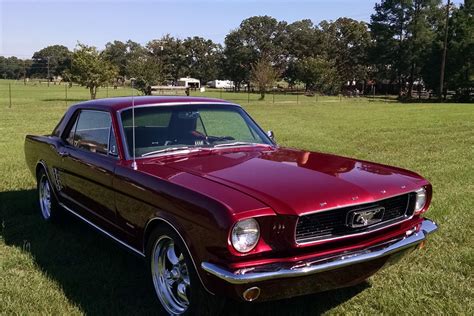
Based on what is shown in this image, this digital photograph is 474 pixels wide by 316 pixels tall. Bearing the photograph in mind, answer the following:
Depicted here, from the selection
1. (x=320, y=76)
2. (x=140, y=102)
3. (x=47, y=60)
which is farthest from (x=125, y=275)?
(x=47, y=60)

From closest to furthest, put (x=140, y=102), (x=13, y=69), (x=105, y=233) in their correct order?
(x=105, y=233)
(x=140, y=102)
(x=13, y=69)

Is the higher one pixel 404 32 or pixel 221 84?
pixel 404 32

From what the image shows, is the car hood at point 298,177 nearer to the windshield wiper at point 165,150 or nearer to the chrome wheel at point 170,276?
the windshield wiper at point 165,150

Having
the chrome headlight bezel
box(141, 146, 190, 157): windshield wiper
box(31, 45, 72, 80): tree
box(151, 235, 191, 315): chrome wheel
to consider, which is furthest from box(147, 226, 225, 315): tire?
box(31, 45, 72, 80): tree

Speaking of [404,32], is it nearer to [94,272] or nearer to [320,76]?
[320,76]

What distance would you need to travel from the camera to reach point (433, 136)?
14.5 metres

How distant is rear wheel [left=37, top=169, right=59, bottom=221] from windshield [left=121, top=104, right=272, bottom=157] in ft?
5.83

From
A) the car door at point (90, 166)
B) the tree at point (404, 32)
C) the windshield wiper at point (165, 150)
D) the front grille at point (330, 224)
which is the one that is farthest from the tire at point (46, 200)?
the tree at point (404, 32)

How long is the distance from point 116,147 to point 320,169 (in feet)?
5.65

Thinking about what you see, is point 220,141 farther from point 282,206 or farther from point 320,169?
point 282,206

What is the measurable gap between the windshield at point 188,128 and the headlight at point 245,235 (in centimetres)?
151

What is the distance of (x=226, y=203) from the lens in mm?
2904

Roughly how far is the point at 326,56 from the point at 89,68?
58587 millimetres

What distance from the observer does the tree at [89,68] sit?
39.6m
